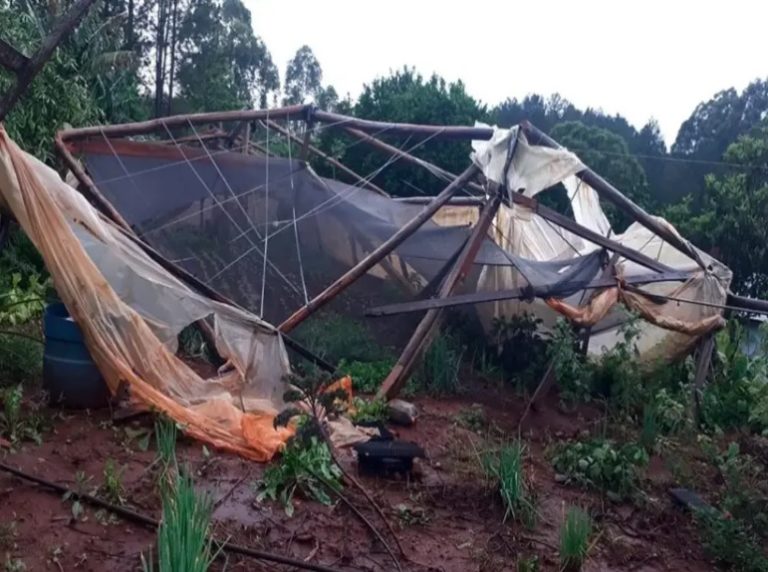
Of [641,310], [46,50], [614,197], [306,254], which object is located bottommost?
[641,310]

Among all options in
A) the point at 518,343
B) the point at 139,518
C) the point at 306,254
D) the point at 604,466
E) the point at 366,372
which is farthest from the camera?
the point at 518,343

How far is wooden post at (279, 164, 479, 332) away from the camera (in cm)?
570

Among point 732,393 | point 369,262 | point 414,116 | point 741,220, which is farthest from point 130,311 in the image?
point 741,220

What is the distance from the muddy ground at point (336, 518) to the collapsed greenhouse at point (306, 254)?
0.47 metres

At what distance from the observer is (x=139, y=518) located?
334 centimetres

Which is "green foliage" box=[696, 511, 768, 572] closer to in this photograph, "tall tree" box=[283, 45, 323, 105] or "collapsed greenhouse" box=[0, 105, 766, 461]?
"collapsed greenhouse" box=[0, 105, 766, 461]

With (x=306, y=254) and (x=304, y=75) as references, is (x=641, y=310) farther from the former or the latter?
(x=304, y=75)

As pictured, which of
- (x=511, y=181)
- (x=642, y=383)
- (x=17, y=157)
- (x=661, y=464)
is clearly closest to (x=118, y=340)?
(x=17, y=157)

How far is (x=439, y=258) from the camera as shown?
7145 millimetres

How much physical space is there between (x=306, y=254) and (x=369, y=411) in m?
1.95

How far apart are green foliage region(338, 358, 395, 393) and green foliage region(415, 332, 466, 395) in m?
0.29

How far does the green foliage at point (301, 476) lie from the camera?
12.8ft

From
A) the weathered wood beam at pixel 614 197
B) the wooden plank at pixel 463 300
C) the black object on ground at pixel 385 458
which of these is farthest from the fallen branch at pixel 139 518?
the weathered wood beam at pixel 614 197

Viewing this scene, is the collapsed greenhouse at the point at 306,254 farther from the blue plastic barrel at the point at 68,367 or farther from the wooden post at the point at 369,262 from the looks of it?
the blue plastic barrel at the point at 68,367
